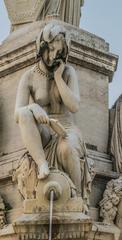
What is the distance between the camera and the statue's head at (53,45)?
28.1 feet

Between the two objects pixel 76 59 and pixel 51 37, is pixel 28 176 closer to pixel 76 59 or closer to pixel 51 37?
pixel 51 37

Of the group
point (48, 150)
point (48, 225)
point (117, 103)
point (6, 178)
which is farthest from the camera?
point (117, 103)

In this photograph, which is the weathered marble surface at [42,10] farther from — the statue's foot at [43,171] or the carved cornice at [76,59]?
the statue's foot at [43,171]

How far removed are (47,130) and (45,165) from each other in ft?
2.10

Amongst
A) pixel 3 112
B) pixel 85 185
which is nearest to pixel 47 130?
pixel 85 185

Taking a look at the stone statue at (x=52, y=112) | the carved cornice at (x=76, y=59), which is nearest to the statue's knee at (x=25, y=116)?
the stone statue at (x=52, y=112)

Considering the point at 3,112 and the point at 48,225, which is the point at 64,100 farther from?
the point at 3,112

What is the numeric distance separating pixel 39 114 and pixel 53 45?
1008 mm

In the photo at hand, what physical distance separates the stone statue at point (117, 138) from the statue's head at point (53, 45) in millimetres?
2162

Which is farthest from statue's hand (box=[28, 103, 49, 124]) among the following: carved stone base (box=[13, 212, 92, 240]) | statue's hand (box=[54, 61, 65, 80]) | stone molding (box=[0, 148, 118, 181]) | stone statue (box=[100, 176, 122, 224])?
stone statue (box=[100, 176, 122, 224])

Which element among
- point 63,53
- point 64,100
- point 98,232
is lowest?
point 98,232

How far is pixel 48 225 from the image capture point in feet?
25.5

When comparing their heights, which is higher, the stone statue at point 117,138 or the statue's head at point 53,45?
the statue's head at point 53,45

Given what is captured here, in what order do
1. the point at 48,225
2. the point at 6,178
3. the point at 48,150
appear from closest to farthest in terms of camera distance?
the point at 48,225
the point at 48,150
the point at 6,178
